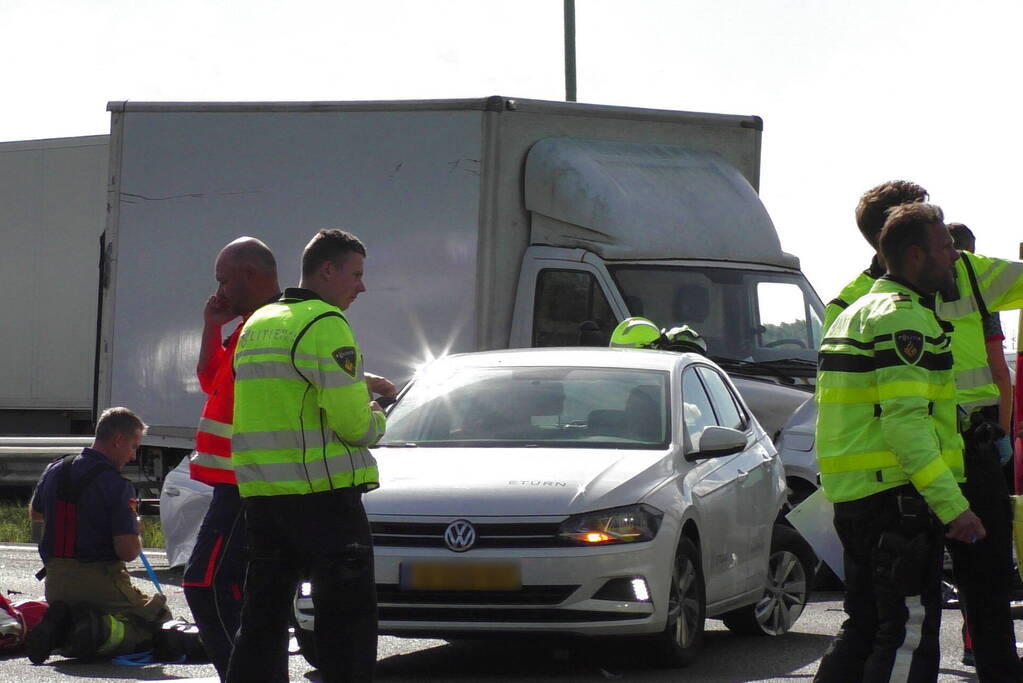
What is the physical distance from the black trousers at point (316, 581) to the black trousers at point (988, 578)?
1825mm

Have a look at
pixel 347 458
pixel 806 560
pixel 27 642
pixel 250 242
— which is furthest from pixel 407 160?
pixel 347 458

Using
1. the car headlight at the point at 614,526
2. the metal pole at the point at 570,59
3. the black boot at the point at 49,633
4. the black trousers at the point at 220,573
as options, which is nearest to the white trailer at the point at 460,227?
the car headlight at the point at 614,526

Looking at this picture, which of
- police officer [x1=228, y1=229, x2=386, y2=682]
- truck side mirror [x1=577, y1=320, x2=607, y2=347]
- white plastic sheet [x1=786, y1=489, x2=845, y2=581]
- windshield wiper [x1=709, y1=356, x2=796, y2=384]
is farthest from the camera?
truck side mirror [x1=577, y1=320, x2=607, y2=347]

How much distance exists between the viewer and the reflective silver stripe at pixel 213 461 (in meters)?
6.41

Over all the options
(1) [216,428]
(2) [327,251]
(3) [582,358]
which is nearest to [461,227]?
(3) [582,358]

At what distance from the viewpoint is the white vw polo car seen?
7625 mm

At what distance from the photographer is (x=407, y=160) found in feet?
45.3

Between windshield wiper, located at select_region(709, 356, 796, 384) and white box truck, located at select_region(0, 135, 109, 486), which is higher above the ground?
white box truck, located at select_region(0, 135, 109, 486)

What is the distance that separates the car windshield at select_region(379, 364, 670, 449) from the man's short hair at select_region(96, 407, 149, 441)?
47.7 inches

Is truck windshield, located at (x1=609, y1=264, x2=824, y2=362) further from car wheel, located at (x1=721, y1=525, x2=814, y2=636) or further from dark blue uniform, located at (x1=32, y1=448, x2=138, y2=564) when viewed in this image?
dark blue uniform, located at (x1=32, y1=448, x2=138, y2=564)

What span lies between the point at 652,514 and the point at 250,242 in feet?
7.65

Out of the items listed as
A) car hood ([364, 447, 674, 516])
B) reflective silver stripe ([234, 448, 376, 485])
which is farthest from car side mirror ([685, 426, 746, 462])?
reflective silver stripe ([234, 448, 376, 485])

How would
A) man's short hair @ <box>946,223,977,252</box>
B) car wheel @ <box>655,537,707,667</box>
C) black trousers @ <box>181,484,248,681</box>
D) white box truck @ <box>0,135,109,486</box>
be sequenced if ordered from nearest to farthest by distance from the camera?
black trousers @ <box>181,484,248,681</box> < man's short hair @ <box>946,223,977,252</box> < car wheel @ <box>655,537,707,667</box> < white box truck @ <box>0,135,109,486</box>

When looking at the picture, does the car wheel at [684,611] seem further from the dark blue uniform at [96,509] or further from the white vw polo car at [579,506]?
the dark blue uniform at [96,509]
